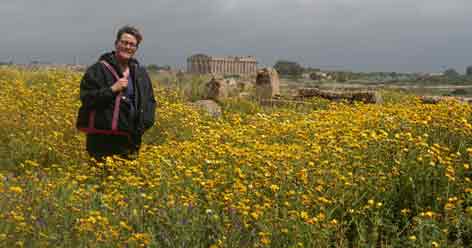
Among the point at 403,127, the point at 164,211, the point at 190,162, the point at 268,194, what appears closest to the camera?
the point at 164,211

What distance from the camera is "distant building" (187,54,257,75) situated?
24.3 metres

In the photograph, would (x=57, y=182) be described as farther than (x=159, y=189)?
Yes

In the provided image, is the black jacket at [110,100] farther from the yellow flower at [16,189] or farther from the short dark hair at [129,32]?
the yellow flower at [16,189]

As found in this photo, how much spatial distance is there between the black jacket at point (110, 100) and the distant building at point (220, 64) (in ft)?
53.5

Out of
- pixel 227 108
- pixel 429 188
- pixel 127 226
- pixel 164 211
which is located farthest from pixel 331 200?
pixel 227 108

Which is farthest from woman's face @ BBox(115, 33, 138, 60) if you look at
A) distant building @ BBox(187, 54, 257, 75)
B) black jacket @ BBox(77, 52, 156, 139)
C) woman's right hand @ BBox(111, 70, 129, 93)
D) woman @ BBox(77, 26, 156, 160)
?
distant building @ BBox(187, 54, 257, 75)

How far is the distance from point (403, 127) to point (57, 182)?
9.67 ft

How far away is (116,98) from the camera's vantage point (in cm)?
568

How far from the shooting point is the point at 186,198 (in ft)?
12.8

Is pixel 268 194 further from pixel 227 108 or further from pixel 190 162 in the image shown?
pixel 227 108

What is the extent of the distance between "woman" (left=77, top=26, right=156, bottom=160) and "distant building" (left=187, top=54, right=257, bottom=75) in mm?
16273

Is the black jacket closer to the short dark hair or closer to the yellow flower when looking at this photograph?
the short dark hair

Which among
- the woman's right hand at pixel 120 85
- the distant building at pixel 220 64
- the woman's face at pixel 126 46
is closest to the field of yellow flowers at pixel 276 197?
the woman's right hand at pixel 120 85

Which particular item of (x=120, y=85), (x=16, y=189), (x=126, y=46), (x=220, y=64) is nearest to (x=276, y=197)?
Answer: (x=16, y=189)
